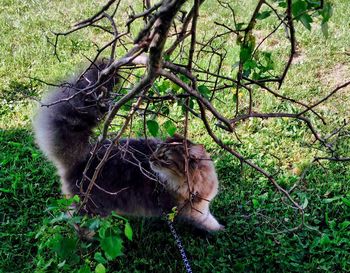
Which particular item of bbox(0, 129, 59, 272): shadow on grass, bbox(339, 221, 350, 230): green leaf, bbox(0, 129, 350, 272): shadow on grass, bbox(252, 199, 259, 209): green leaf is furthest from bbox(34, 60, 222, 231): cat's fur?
bbox(339, 221, 350, 230): green leaf

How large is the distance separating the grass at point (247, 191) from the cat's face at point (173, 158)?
1.95 feet

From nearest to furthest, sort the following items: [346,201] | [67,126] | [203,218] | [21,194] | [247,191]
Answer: [67,126], [203,218], [346,201], [247,191], [21,194]

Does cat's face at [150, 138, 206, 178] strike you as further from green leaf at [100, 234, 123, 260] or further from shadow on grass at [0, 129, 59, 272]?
green leaf at [100, 234, 123, 260]

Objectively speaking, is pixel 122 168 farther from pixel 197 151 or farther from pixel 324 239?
pixel 324 239

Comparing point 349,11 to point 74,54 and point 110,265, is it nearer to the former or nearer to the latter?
point 74,54

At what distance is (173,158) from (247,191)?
1036mm

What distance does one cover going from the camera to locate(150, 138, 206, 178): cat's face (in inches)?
95.2

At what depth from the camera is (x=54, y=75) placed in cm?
464

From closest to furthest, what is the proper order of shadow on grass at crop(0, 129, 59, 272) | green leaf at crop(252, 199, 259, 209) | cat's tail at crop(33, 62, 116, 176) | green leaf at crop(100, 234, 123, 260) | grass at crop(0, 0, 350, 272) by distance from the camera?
green leaf at crop(100, 234, 123, 260) → cat's tail at crop(33, 62, 116, 176) → grass at crop(0, 0, 350, 272) → shadow on grass at crop(0, 129, 59, 272) → green leaf at crop(252, 199, 259, 209)

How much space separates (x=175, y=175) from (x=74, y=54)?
3.07 meters

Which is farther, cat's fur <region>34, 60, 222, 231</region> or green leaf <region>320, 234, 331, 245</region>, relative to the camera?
green leaf <region>320, 234, 331, 245</region>

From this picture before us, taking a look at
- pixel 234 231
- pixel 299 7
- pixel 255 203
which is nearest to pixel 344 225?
pixel 255 203

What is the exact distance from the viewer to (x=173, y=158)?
2.47 m

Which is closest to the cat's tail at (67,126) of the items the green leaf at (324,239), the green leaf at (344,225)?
the green leaf at (324,239)
